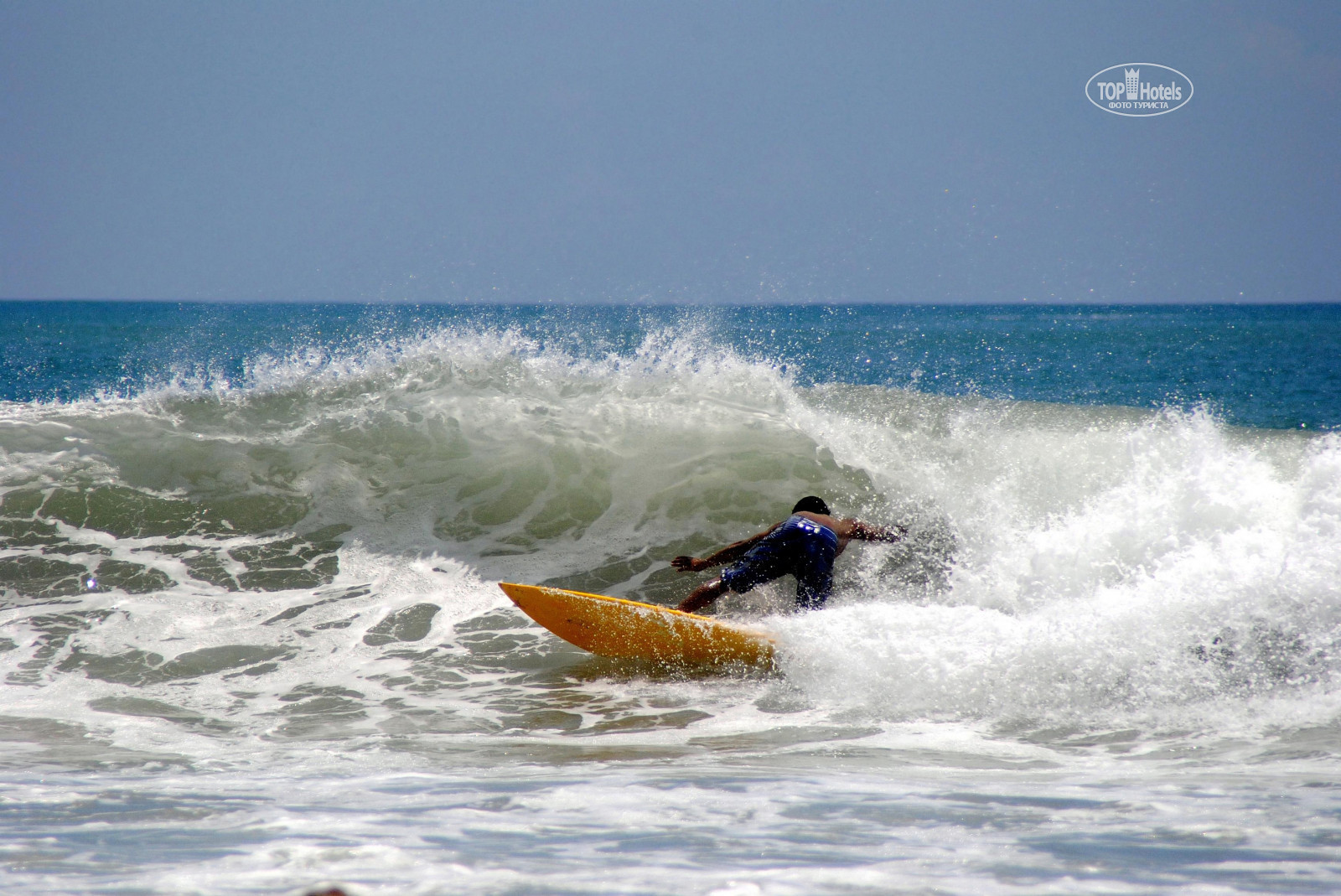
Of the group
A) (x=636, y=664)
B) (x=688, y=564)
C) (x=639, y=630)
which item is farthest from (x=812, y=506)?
(x=636, y=664)

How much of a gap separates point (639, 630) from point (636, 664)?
225mm

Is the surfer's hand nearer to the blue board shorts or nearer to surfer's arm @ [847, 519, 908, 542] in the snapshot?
the blue board shorts

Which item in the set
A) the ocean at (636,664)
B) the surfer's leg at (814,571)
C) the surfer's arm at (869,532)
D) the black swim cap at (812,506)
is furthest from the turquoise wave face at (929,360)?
the surfer's leg at (814,571)

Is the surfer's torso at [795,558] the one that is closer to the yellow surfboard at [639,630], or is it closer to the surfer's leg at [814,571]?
the surfer's leg at [814,571]

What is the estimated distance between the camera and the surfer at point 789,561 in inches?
249

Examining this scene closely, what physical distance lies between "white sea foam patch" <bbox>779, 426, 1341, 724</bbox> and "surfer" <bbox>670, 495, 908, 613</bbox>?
19.8 inches

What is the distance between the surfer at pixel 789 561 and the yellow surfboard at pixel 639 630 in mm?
468

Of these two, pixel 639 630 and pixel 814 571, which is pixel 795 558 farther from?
pixel 639 630

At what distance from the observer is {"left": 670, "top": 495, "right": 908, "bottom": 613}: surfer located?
6332 mm

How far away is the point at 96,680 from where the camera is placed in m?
5.75

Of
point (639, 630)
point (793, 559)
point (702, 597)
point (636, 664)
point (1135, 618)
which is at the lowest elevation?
point (636, 664)

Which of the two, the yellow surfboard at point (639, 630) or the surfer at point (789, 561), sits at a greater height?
the surfer at point (789, 561)

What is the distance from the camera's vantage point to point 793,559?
21.0ft

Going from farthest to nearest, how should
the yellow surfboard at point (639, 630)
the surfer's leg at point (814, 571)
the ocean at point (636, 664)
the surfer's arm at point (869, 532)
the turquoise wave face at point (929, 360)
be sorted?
the turquoise wave face at point (929, 360), the surfer's arm at point (869, 532), the surfer's leg at point (814, 571), the yellow surfboard at point (639, 630), the ocean at point (636, 664)
